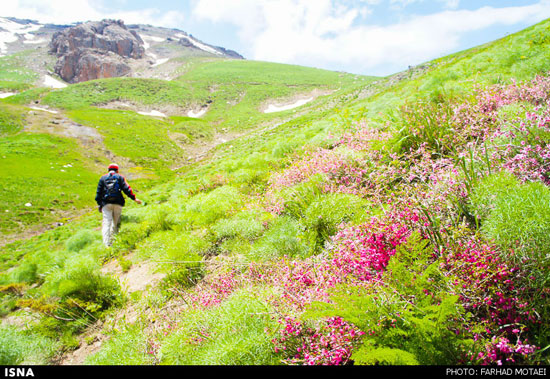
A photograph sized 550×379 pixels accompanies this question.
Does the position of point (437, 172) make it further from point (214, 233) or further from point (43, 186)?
point (43, 186)

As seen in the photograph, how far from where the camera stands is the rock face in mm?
135125

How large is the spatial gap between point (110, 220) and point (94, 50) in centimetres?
18035

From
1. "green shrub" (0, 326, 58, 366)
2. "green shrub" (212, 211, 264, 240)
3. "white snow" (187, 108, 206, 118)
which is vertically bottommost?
"green shrub" (0, 326, 58, 366)

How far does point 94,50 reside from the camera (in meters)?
143

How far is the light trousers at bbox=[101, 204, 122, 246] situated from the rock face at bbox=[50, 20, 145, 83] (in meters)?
162

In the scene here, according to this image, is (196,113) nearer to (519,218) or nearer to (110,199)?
(110,199)

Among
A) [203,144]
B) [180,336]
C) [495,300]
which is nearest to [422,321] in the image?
[495,300]

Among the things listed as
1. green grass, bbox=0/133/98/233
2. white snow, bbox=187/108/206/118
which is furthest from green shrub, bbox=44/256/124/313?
white snow, bbox=187/108/206/118

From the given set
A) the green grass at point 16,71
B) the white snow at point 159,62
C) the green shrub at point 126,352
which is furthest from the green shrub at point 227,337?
the white snow at point 159,62

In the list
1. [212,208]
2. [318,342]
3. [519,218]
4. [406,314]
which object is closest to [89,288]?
[212,208]

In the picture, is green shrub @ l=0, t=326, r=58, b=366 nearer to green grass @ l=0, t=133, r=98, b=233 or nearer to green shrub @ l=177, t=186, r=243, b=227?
green shrub @ l=177, t=186, r=243, b=227

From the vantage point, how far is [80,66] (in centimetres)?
13350

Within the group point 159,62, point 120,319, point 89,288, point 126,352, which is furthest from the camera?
point 159,62

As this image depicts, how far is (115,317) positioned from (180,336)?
282 cm
